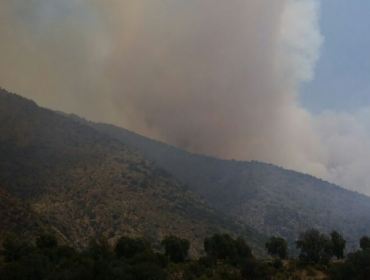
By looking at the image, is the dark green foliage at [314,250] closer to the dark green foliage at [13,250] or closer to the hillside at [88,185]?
the hillside at [88,185]

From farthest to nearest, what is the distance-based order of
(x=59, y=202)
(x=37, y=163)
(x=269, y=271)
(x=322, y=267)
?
(x=37, y=163) < (x=59, y=202) < (x=322, y=267) < (x=269, y=271)

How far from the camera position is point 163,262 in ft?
228

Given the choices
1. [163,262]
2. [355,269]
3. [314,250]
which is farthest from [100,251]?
[314,250]

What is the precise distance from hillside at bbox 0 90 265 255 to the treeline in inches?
1038

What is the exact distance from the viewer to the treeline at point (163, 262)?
48.1 metres

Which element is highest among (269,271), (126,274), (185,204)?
(185,204)

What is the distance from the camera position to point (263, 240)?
15812 centimetres

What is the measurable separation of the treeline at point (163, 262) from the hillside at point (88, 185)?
26.4m

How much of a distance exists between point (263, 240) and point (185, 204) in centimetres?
4066

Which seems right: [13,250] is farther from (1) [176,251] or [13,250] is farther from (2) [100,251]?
(1) [176,251]

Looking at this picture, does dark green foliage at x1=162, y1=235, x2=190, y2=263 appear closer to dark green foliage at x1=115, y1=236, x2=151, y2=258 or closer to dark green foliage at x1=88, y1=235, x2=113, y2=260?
dark green foliage at x1=115, y1=236, x2=151, y2=258

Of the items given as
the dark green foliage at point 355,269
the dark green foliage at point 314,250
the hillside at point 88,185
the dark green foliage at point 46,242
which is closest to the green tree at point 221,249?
the dark green foliage at point 314,250

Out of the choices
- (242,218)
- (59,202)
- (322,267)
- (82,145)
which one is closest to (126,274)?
(322,267)

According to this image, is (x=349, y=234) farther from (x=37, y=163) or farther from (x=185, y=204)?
(x=37, y=163)
